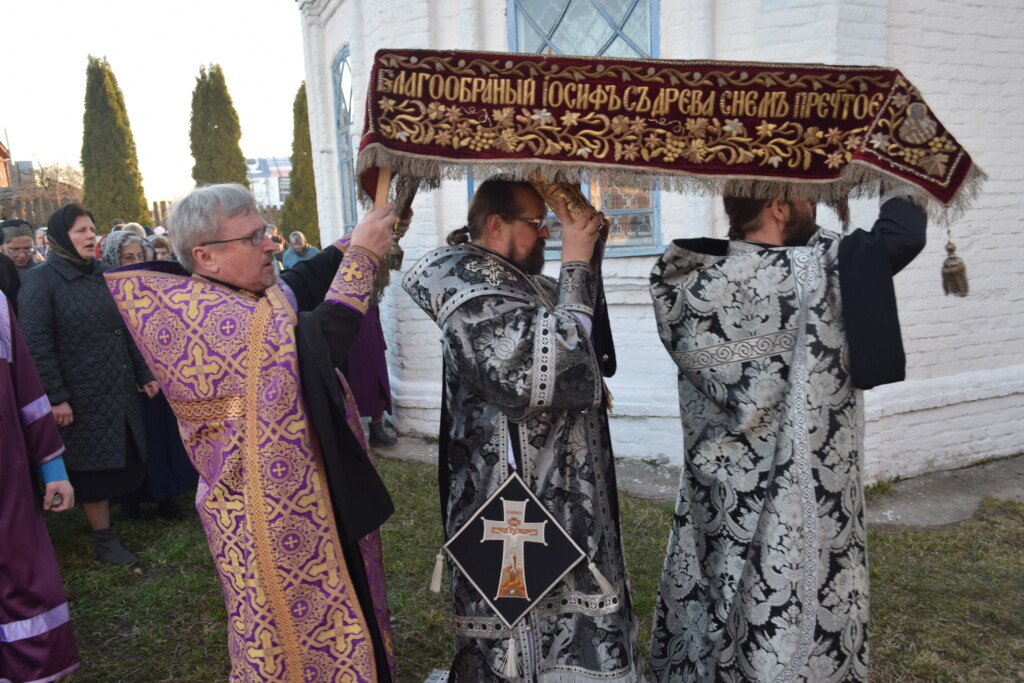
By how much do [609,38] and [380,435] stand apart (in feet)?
13.1

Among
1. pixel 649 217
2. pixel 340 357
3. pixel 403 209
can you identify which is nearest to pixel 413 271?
pixel 403 209

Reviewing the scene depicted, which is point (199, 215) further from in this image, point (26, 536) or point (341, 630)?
point (26, 536)

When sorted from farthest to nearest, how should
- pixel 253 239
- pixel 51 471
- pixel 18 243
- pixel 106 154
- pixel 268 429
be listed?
pixel 106 154 → pixel 18 243 → pixel 51 471 → pixel 253 239 → pixel 268 429

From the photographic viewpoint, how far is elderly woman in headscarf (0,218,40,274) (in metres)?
6.35

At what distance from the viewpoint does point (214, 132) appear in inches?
1038

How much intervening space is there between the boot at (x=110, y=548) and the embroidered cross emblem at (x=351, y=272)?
11.8 ft

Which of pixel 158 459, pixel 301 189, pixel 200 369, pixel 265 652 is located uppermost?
pixel 301 189

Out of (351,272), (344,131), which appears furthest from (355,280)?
(344,131)

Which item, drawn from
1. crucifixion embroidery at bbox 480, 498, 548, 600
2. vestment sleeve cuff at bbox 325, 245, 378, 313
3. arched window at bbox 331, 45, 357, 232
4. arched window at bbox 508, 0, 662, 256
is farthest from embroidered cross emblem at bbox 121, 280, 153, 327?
arched window at bbox 331, 45, 357, 232

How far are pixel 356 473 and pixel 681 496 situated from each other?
124 cm

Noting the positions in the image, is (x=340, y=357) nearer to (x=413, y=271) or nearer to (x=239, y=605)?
(x=413, y=271)

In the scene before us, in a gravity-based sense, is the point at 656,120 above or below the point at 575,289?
above

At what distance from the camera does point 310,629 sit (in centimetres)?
226

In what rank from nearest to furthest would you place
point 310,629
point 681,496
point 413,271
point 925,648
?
point 310,629
point 413,271
point 681,496
point 925,648
